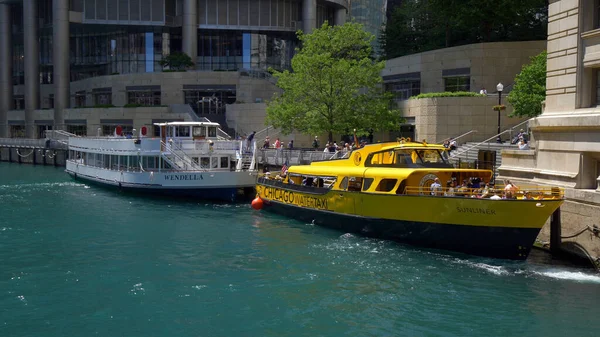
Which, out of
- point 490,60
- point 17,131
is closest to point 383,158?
point 490,60

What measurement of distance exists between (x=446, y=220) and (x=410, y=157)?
427 centimetres

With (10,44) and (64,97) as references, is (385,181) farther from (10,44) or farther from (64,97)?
(10,44)

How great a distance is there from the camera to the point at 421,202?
24.8 m

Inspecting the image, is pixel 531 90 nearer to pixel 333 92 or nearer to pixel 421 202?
pixel 333 92

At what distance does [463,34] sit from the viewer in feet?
210

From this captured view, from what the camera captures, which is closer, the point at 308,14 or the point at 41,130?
the point at 308,14

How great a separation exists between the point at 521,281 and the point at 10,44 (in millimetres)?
87918

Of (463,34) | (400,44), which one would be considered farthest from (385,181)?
(400,44)

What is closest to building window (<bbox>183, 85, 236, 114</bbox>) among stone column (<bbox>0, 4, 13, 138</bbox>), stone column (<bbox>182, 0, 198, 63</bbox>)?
stone column (<bbox>182, 0, 198, 63</bbox>)

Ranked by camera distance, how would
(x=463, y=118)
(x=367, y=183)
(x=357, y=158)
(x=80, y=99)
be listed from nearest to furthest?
(x=367, y=183), (x=357, y=158), (x=463, y=118), (x=80, y=99)

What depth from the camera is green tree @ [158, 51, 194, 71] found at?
77562mm

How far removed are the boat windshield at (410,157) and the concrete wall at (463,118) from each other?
16975mm

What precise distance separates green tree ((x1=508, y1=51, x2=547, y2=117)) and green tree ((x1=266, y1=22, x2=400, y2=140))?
9.78 meters

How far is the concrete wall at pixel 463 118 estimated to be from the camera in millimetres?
44094
